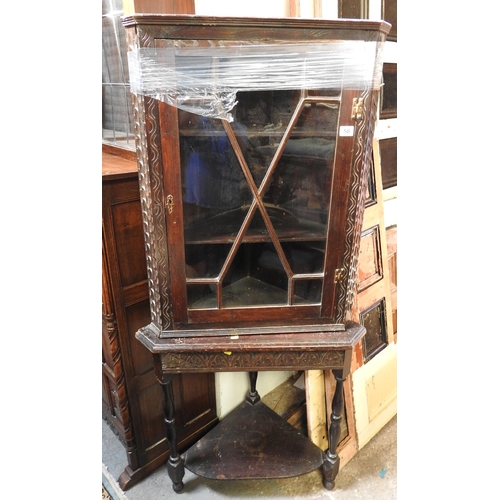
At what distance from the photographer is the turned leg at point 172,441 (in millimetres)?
1103

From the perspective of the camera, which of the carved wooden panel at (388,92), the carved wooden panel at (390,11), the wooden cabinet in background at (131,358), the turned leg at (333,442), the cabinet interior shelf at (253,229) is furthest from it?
the carved wooden panel at (388,92)

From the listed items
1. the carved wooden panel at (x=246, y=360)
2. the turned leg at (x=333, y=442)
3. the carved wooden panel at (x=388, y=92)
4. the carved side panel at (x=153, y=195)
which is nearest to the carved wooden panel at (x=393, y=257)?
the carved wooden panel at (x=388, y=92)

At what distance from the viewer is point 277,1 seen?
113 centimetres

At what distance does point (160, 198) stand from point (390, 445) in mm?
1208

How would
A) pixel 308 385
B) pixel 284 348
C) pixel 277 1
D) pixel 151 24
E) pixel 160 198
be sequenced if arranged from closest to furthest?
pixel 151 24 < pixel 160 198 < pixel 284 348 < pixel 277 1 < pixel 308 385

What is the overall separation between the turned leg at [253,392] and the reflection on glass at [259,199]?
616 millimetres

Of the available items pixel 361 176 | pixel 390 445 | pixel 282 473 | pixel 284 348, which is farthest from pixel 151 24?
pixel 390 445

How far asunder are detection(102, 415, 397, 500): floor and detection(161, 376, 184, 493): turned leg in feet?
0.19

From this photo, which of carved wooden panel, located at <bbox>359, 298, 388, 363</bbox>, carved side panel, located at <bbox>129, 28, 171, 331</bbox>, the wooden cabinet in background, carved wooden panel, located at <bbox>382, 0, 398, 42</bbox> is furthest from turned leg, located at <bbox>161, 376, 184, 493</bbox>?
carved wooden panel, located at <bbox>382, 0, 398, 42</bbox>

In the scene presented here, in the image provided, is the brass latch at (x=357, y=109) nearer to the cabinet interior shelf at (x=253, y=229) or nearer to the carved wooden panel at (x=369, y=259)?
the cabinet interior shelf at (x=253, y=229)

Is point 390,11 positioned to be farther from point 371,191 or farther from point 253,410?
point 253,410

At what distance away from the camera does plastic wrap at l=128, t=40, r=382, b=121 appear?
768 millimetres

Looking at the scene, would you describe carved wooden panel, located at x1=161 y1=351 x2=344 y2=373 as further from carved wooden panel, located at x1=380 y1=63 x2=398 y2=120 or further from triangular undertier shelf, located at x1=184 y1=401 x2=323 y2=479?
Result: carved wooden panel, located at x1=380 y1=63 x2=398 y2=120

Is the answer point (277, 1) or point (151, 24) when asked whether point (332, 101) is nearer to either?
point (151, 24)
